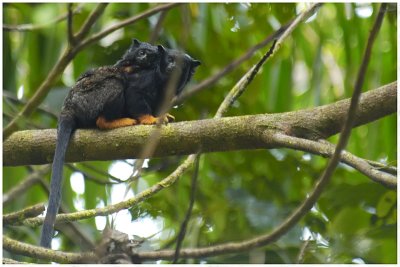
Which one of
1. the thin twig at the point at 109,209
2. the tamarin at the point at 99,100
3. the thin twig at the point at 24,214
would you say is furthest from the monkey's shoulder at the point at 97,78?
the thin twig at the point at 24,214

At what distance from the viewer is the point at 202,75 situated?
15.8ft

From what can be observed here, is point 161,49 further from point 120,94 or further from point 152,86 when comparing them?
point 120,94

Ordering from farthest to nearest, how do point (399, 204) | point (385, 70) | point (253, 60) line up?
point (253, 60) → point (385, 70) → point (399, 204)

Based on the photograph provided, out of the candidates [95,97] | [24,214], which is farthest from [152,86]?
[24,214]

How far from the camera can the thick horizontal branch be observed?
9.52 ft

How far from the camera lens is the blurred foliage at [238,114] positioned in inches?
141

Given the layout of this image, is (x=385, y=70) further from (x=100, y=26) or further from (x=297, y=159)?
(x=100, y=26)

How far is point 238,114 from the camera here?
457cm

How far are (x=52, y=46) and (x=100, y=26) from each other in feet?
1.01

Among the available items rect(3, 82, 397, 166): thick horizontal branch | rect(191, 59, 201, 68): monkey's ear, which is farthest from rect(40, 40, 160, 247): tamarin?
rect(191, 59, 201, 68): monkey's ear

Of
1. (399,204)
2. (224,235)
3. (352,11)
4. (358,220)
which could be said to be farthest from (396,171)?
(352,11)

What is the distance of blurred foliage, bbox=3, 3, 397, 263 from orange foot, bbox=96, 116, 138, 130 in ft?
1.12

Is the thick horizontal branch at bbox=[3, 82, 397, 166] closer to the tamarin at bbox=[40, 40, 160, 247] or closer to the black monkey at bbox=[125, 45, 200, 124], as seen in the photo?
the tamarin at bbox=[40, 40, 160, 247]

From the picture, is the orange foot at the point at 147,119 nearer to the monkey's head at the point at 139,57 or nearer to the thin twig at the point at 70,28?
the monkey's head at the point at 139,57
